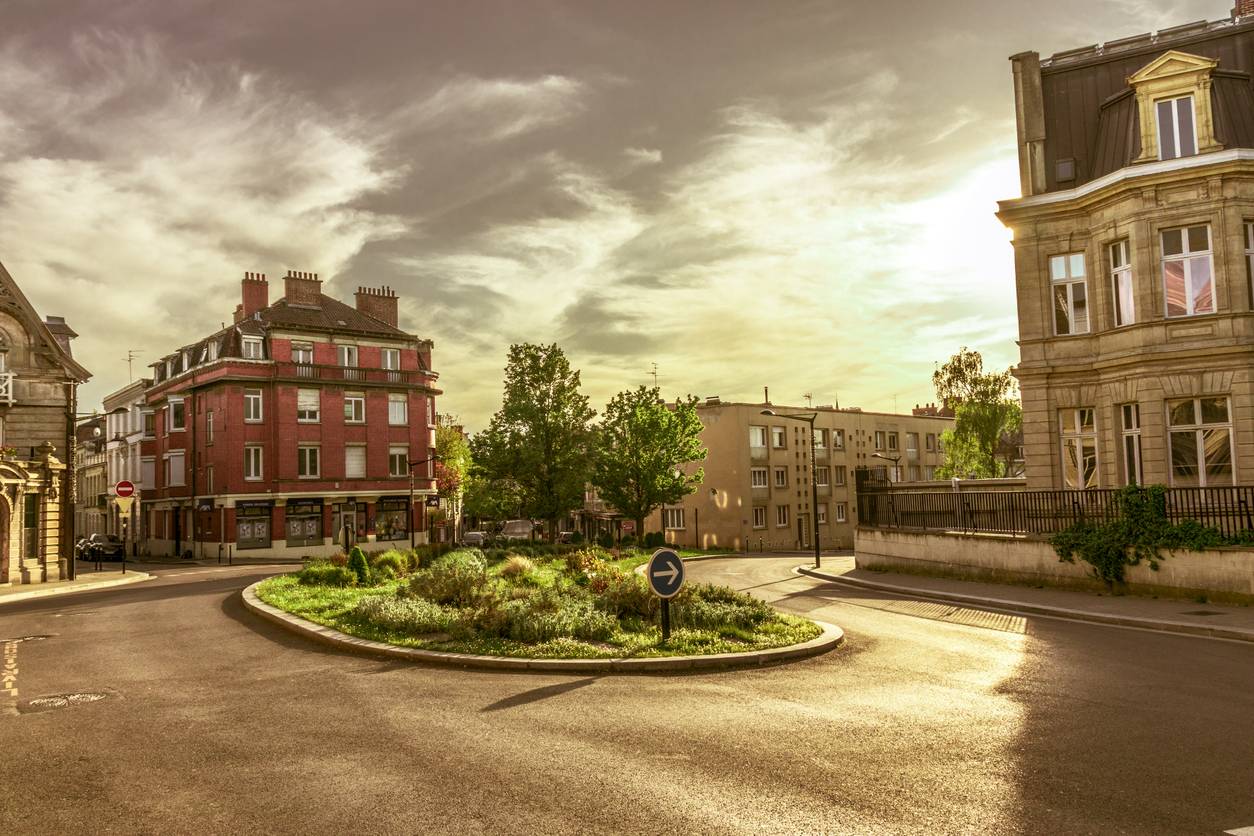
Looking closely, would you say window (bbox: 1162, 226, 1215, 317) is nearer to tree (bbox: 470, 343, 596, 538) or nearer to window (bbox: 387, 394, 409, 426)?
tree (bbox: 470, 343, 596, 538)

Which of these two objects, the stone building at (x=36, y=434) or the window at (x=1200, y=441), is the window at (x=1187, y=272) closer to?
the window at (x=1200, y=441)

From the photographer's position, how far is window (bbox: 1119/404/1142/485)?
82.5ft

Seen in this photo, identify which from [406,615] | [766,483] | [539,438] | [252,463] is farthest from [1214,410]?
[252,463]

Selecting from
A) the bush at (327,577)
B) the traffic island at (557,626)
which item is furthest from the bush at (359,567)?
the traffic island at (557,626)

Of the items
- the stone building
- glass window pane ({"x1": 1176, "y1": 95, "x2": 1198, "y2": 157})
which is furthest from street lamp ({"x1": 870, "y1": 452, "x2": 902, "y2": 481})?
the stone building

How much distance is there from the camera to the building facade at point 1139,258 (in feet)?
78.1

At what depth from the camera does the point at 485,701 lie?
10.5 m

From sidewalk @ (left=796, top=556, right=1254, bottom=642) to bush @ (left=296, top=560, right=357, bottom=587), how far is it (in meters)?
14.7

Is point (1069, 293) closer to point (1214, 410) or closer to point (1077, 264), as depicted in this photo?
point (1077, 264)

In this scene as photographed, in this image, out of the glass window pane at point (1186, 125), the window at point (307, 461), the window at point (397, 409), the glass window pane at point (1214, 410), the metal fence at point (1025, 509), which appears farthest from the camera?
the window at point (397, 409)

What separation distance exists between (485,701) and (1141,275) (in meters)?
22.8

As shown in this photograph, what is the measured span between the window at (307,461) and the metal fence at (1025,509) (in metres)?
35.3

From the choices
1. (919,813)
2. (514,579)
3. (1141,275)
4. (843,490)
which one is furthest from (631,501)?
(919,813)

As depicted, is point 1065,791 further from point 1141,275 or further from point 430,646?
A: point 1141,275
